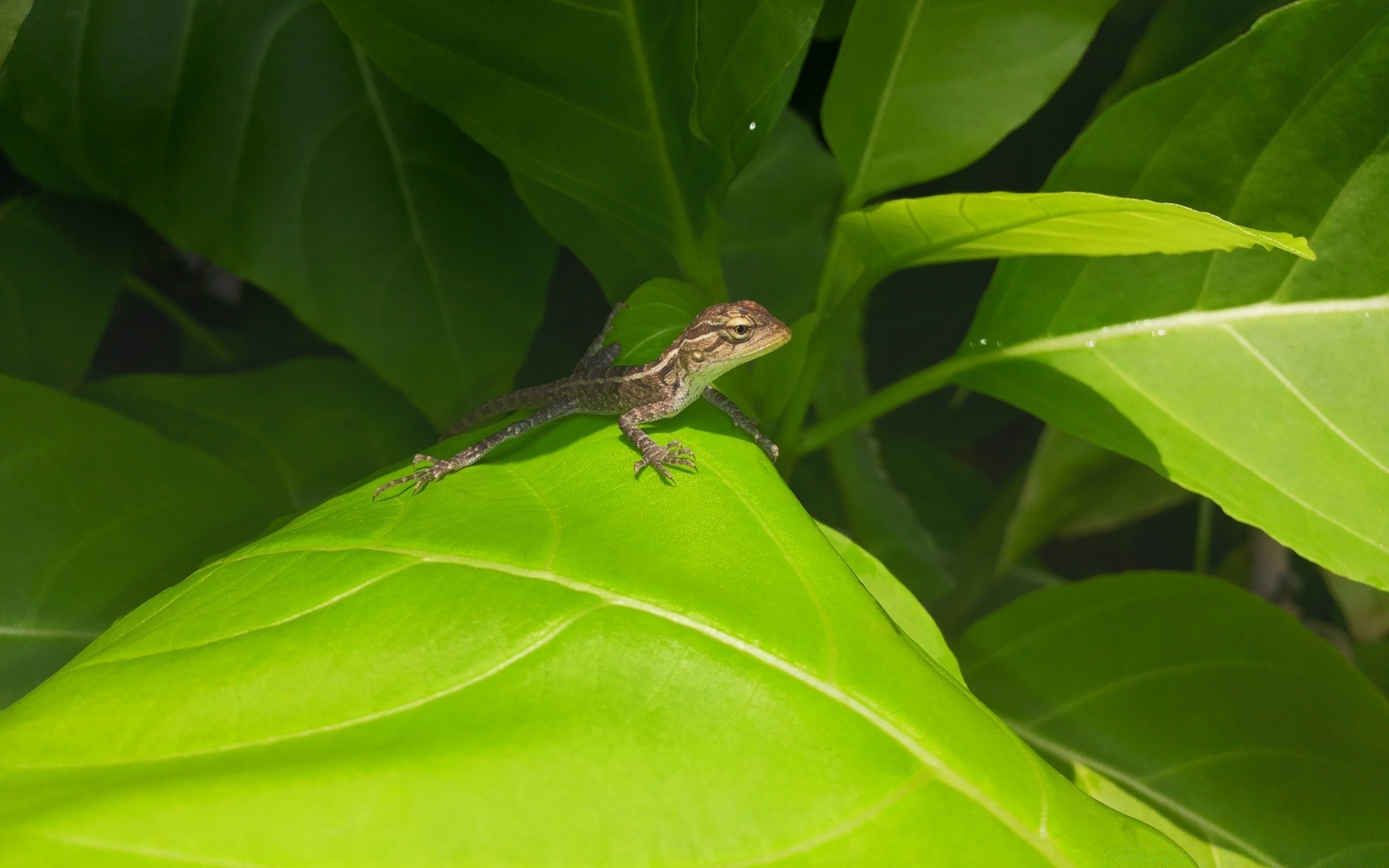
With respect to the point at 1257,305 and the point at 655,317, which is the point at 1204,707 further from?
the point at 655,317

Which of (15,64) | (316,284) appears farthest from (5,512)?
(15,64)

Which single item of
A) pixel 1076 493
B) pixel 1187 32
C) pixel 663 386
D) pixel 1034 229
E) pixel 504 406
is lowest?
pixel 1076 493

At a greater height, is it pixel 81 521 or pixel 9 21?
pixel 9 21

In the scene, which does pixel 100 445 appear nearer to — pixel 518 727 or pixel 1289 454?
pixel 518 727

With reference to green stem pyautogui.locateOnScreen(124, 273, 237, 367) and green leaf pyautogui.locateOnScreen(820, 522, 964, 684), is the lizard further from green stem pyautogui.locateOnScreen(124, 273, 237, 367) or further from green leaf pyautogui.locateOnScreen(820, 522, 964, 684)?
green stem pyautogui.locateOnScreen(124, 273, 237, 367)

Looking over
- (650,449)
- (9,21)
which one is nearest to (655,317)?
(650,449)

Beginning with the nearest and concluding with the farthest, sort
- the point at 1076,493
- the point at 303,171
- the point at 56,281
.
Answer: the point at 303,171, the point at 56,281, the point at 1076,493

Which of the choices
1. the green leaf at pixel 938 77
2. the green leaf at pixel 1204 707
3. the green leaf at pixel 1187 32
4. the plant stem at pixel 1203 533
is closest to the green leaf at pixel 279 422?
the green leaf at pixel 938 77

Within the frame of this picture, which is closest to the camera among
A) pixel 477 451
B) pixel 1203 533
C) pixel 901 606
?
pixel 901 606
